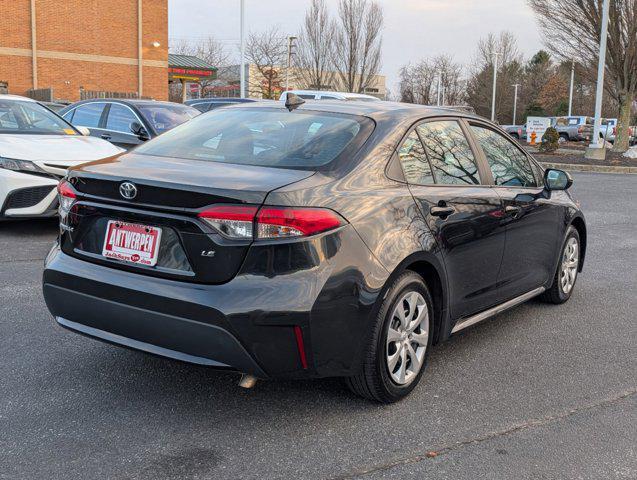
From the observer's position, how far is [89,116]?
37.7ft

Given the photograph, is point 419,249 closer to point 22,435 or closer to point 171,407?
point 171,407

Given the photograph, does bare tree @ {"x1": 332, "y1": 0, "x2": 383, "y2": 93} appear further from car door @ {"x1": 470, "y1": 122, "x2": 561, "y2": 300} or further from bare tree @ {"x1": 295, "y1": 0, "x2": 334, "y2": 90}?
car door @ {"x1": 470, "y1": 122, "x2": 561, "y2": 300}

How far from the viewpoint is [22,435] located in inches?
123

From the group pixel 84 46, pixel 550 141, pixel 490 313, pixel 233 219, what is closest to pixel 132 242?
pixel 233 219

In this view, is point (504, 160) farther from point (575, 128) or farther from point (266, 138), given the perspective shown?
point (575, 128)

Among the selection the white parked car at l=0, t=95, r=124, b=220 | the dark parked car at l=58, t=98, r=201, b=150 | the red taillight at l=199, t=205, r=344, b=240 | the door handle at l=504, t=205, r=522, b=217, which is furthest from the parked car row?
the red taillight at l=199, t=205, r=344, b=240

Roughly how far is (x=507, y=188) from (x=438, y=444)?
2.06 metres

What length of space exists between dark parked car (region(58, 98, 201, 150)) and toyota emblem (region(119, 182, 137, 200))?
280 inches

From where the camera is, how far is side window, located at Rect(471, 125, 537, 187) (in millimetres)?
4602

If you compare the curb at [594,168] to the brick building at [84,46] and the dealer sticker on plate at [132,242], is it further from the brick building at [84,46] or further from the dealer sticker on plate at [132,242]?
the brick building at [84,46]

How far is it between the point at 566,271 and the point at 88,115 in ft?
28.4

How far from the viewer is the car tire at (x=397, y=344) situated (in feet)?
11.1

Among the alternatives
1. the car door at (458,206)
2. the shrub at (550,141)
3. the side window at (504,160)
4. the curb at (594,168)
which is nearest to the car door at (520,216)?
the side window at (504,160)

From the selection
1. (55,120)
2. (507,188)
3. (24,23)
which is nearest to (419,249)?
(507,188)
